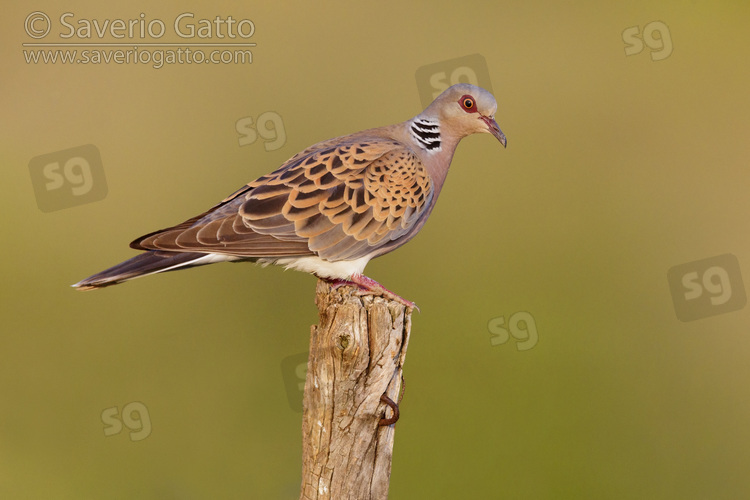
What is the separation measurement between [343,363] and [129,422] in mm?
2919

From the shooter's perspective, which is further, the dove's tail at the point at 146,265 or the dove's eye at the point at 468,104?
the dove's eye at the point at 468,104

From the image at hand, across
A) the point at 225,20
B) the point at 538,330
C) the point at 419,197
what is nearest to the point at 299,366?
the point at 419,197

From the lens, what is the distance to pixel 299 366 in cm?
484

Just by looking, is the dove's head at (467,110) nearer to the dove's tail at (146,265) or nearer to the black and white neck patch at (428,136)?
the black and white neck patch at (428,136)

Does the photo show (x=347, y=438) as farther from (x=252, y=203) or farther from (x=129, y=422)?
(x=129, y=422)

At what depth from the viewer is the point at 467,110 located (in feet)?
14.0

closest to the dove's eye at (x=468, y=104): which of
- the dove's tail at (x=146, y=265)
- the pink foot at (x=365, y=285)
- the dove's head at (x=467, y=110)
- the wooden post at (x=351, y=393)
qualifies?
the dove's head at (x=467, y=110)

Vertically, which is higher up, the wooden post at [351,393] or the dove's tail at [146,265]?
the dove's tail at [146,265]

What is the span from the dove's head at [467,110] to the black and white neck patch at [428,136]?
0.05m

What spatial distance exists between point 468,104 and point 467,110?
1.3 inches

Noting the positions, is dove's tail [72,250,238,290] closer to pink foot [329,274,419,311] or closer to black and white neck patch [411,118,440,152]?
pink foot [329,274,419,311]

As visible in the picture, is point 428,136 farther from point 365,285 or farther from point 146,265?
point 146,265

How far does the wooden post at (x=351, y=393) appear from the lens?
3.17 metres

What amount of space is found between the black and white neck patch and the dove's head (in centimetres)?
5
